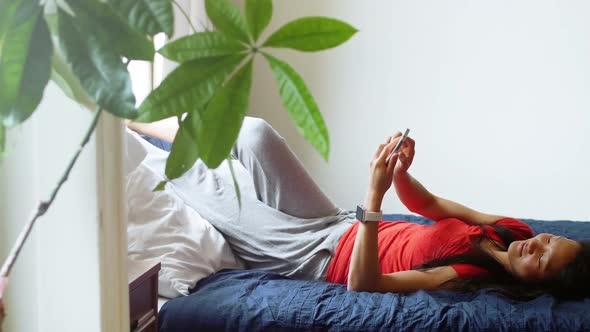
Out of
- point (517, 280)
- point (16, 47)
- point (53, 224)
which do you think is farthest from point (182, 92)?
point (517, 280)

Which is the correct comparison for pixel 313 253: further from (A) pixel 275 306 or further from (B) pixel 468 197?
(B) pixel 468 197

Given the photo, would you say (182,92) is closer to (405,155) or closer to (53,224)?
(53,224)

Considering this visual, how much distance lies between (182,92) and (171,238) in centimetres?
100

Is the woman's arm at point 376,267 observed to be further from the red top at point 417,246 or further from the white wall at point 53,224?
the white wall at point 53,224

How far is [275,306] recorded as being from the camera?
1.31 metres

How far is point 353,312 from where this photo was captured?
130 cm

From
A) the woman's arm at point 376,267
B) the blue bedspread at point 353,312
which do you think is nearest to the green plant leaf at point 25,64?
the blue bedspread at point 353,312

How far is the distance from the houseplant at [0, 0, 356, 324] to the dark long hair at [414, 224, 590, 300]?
1009 mm

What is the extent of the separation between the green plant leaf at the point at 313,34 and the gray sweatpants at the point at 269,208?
1063 mm

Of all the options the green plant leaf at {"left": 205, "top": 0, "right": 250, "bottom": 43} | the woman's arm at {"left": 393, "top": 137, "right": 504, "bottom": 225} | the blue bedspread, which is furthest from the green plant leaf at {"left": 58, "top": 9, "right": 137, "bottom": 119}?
the woman's arm at {"left": 393, "top": 137, "right": 504, "bottom": 225}

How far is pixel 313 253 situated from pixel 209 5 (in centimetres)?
111

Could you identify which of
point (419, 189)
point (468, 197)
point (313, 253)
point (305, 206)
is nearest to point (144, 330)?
point (313, 253)

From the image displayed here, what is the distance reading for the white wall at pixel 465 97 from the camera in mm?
2680

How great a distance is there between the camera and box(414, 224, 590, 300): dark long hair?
1427mm
